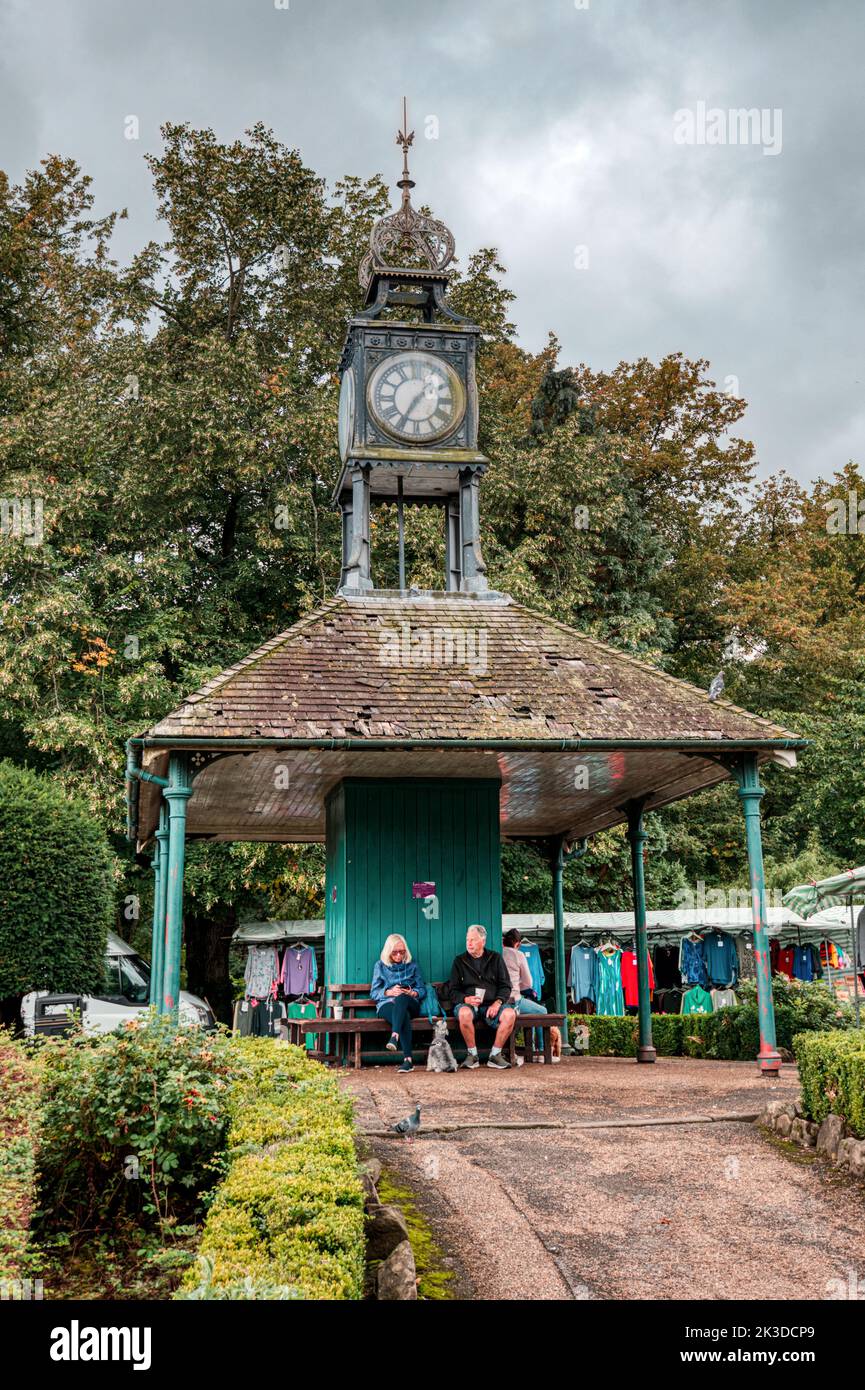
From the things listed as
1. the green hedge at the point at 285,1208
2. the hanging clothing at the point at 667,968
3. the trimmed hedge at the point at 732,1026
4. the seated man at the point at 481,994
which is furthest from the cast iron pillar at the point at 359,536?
the hanging clothing at the point at 667,968

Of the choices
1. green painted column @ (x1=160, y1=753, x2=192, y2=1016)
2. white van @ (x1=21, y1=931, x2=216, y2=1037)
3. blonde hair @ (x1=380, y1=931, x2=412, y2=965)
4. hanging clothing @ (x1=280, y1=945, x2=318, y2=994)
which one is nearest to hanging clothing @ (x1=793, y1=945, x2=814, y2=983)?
hanging clothing @ (x1=280, y1=945, x2=318, y2=994)

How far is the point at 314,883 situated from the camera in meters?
23.5

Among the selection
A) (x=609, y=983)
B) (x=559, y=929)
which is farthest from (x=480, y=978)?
(x=609, y=983)

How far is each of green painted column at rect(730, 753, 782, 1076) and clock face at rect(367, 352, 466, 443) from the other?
655 centimetres

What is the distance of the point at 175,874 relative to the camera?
1239 cm

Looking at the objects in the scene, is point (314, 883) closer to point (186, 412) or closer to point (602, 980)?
point (602, 980)

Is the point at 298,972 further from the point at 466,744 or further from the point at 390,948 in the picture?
the point at 466,744

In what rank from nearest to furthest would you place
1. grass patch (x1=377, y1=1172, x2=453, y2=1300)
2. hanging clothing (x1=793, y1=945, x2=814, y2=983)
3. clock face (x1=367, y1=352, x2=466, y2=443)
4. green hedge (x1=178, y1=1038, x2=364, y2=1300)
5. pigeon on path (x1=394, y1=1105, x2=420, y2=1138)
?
green hedge (x1=178, y1=1038, x2=364, y2=1300) → grass patch (x1=377, y1=1172, x2=453, y2=1300) → pigeon on path (x1=394, y1=1105, x2=420, y2=1138) → clock face (x1=367, y1=352, x2=466, y2=443) → hanging clothing (x1=793, y1=945, x2=814, y2=983)

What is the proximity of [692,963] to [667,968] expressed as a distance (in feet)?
5.29

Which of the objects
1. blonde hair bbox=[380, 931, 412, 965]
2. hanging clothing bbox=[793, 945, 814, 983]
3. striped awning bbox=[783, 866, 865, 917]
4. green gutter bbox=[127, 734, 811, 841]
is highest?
green gutter bbox=[127, 734, 811, 841]

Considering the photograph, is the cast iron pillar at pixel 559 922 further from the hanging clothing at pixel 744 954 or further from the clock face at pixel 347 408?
the clock face at pixel 347 408

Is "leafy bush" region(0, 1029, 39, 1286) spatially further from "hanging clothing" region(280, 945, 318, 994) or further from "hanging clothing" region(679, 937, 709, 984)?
"hanging clothing" region(679, 937, 709, 984)

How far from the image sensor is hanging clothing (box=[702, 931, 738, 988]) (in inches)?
963
